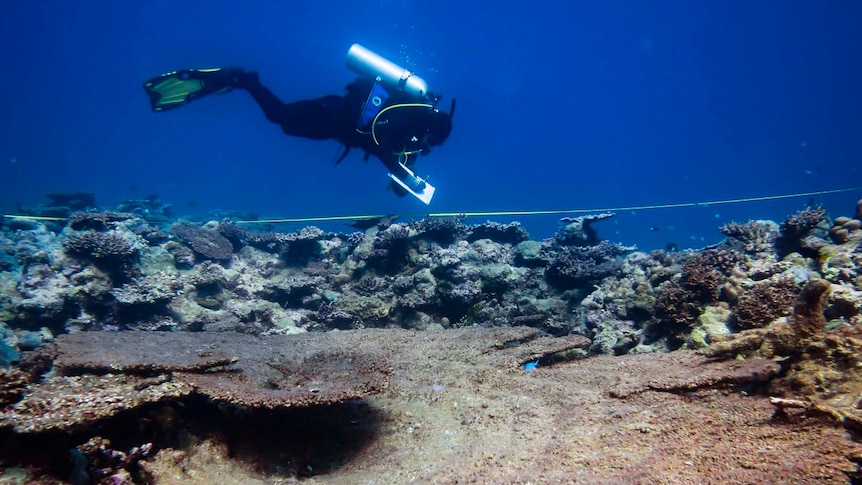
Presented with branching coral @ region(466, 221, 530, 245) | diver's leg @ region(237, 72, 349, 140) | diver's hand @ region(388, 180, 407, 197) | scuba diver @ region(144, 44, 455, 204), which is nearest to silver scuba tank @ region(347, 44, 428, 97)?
scuba diver @ region(144, 44, 455, 204)

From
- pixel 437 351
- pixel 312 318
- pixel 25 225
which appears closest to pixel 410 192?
pixel 312 318

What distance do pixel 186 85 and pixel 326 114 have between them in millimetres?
3772

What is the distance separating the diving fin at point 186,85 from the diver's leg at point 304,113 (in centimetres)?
38

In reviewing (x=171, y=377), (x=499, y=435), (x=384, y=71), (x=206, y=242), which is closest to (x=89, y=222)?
(x=206, y=242)

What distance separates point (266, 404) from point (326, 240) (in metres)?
9.65

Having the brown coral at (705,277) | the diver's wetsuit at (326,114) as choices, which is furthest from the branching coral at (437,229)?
the brown coral at (705,277)

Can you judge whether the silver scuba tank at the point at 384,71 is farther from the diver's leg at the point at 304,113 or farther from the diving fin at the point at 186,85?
the diving fin at the point at 186,85

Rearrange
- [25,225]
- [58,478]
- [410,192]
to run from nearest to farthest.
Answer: [58,478], [410,192], [25,225]

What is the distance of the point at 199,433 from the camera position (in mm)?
3469

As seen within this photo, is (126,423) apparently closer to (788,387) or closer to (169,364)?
(169,364)

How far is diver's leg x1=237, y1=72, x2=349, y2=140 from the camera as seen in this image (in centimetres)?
1016

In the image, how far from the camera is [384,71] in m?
10.2

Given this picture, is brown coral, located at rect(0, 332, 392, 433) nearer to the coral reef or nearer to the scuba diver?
the coral reef

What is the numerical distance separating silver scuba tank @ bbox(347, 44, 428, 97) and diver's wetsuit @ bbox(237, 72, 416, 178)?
298 millimetres
